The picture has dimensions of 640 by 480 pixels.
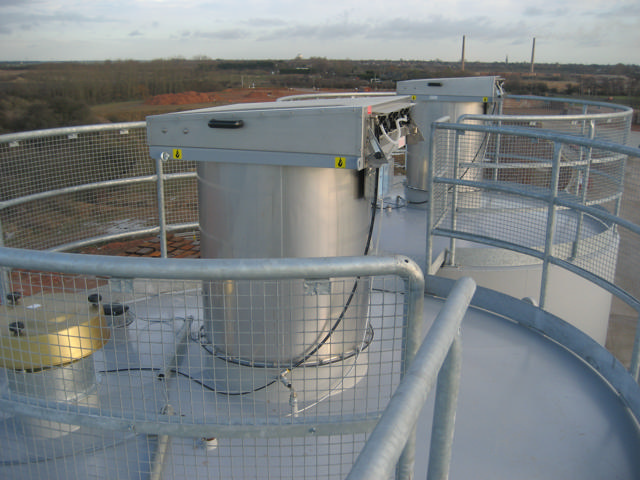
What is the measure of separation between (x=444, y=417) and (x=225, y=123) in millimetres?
1798

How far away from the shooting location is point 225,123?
264 cm

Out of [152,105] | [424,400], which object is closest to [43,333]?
[424,400]

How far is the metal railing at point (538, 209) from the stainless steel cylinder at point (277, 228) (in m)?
1.57

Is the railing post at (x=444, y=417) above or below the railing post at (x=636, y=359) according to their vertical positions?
above

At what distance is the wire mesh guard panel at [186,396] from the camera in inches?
75.4

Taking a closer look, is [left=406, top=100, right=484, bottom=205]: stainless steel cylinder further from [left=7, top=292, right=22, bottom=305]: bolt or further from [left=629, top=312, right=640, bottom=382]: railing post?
[left=7, top=292, right=22, bottom=305]: bolt

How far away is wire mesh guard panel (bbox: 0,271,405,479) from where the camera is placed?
1914mm

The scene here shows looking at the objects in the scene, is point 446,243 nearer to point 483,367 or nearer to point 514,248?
point 514,248

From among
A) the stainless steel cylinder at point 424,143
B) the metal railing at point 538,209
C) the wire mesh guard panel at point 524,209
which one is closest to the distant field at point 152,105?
the stainless steel cylinder at point 424,143

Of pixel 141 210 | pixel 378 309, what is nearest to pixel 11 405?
pixel 378 309

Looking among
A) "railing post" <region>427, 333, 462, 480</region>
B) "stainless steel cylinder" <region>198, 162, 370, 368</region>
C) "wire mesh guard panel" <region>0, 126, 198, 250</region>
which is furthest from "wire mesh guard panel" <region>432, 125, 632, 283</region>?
"railing post" <region>427, 333, 462, 480</region>

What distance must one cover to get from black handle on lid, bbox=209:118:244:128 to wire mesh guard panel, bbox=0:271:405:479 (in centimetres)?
74

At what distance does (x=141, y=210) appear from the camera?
654 inches

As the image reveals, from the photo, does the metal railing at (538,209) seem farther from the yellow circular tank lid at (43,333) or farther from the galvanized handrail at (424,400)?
the yellow circular tank lid at (43,333)
